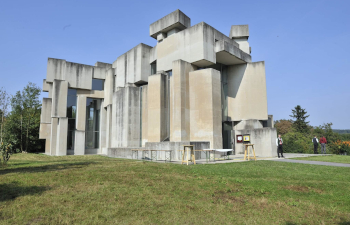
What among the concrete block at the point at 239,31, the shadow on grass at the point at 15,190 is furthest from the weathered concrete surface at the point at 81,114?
the shadow on grass at the point at 15,190

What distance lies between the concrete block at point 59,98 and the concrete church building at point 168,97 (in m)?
0.11

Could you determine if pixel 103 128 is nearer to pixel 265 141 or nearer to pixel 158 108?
pixel 158 108

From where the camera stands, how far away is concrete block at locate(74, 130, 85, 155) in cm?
2958

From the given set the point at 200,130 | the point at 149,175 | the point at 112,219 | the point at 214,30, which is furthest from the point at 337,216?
the point at 214,30

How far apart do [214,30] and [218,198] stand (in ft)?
62.9

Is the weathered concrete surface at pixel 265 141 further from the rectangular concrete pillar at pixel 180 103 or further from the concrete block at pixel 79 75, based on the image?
the concrete block at pixel 79 75

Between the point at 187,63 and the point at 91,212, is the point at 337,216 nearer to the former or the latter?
the point at 91,212

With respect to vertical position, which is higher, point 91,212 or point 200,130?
point 200,130

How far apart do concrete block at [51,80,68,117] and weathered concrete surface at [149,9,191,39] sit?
43.3 feet

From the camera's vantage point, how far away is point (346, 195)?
6.31 m

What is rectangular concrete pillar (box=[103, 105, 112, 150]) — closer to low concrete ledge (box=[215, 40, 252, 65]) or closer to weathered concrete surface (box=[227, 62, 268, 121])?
weathered concrete surface (box=[227, 62, 268, 121])

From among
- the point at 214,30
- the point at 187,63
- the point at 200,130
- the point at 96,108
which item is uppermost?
the point at 214,30

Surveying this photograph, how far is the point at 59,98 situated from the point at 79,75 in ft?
12.8

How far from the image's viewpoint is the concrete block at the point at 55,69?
29984 mm
